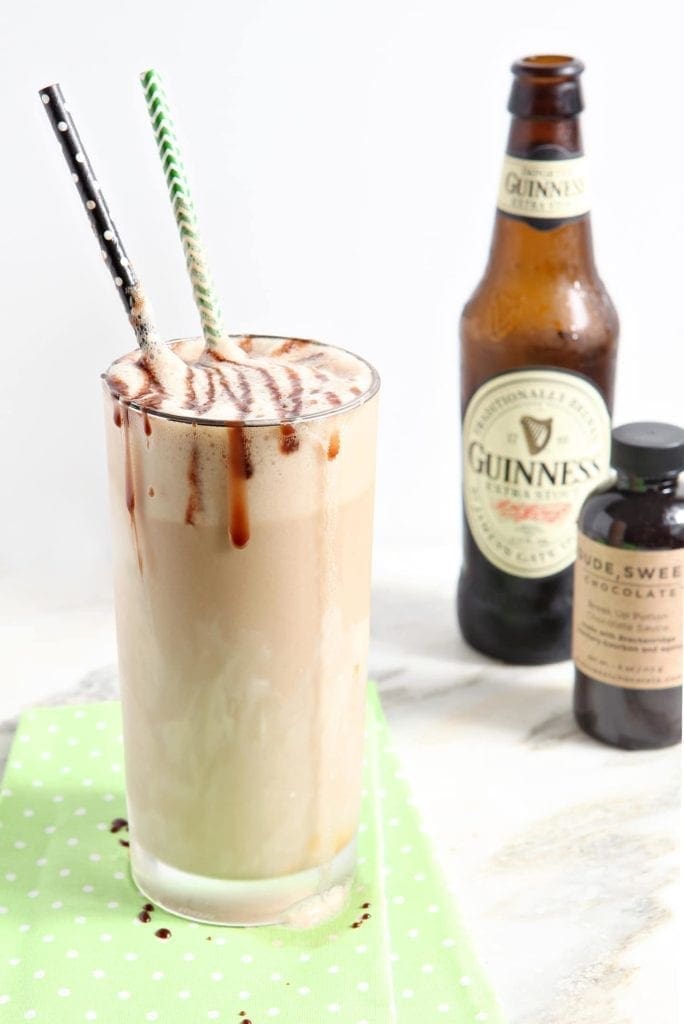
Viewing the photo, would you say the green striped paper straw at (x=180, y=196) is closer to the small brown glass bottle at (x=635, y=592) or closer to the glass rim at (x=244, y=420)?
the glass rim at (x=244, y=420)


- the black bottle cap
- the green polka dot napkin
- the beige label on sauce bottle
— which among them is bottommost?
the green polka dot napkin

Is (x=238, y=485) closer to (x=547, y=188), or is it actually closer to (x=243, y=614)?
(x=243, y=614)

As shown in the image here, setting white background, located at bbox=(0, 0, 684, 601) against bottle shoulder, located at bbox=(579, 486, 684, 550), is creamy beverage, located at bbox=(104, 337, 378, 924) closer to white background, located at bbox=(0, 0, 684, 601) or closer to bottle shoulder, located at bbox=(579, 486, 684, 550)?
bottle shoulder, located at bbox=(579, 486, 684, 550)

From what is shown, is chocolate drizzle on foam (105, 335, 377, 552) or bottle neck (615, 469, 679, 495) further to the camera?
bottle neck (615, 469, 679, 495)

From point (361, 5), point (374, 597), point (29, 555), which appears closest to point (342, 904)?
point (374, 597)

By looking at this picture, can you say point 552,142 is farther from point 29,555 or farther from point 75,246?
point 29,555

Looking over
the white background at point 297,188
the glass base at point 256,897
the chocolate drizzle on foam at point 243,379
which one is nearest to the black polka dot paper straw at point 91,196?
the chocolate drizzle on foam at point 243,379

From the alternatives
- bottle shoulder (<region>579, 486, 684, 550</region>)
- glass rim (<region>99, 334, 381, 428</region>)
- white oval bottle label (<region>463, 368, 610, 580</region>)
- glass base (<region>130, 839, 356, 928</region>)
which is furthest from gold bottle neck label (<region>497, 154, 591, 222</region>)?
glass base (<region>130, 839, 356, 928</region>)

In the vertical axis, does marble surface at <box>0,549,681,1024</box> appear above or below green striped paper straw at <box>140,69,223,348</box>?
below
